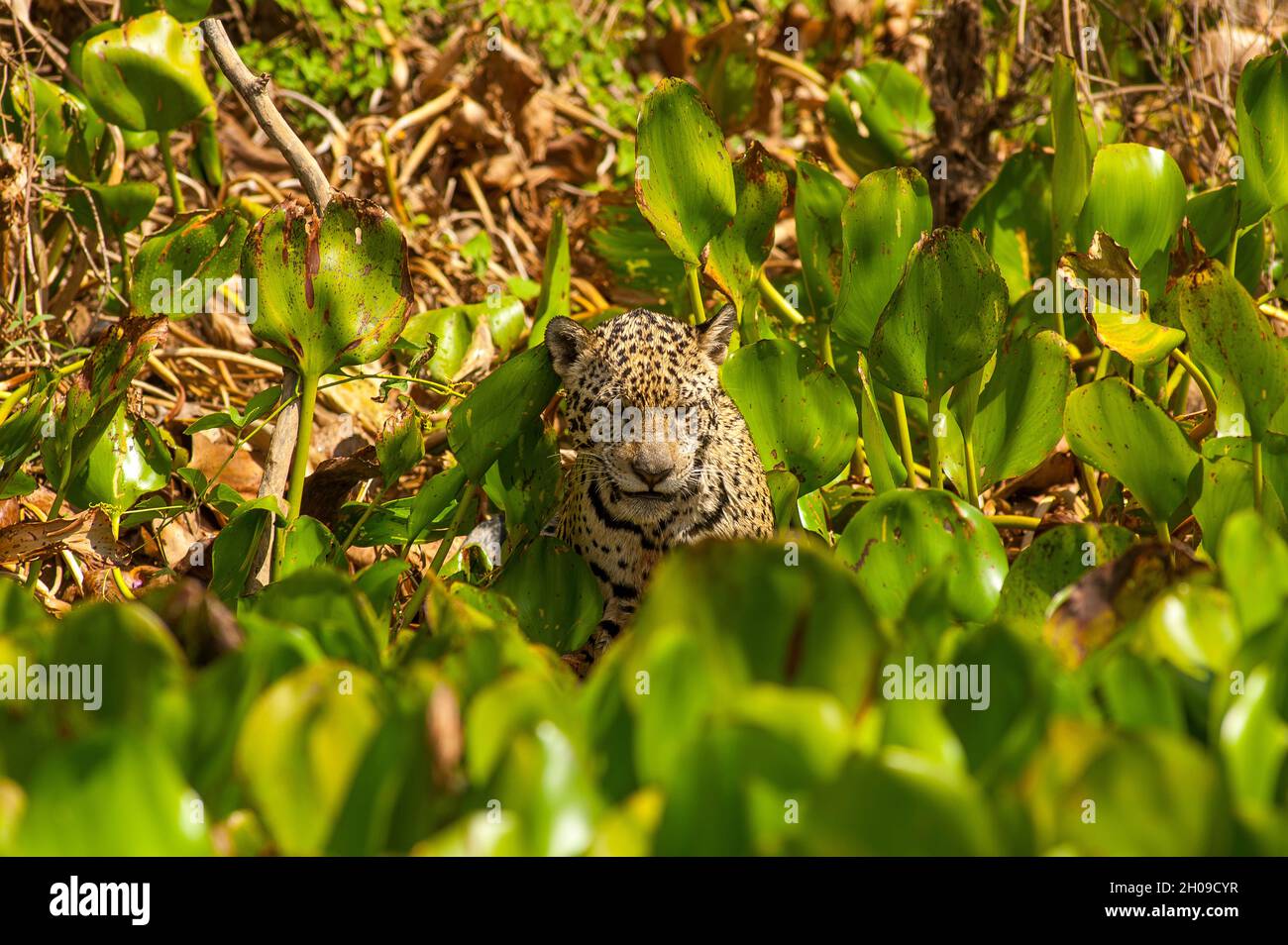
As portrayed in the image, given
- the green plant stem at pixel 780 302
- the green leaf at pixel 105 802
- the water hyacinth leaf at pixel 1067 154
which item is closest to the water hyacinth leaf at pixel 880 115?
the green plant stem at pixel 780 302

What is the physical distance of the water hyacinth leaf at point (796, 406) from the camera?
3863 mm

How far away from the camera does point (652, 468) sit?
3971mm

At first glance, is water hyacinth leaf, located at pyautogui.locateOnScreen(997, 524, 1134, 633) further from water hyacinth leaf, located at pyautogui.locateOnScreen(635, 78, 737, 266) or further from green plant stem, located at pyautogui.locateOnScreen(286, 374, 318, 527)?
green plant stem, located at pyautogui.locateOnScreen(286, 374, 318, 527)

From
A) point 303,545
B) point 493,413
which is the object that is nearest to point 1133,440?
point 493,413

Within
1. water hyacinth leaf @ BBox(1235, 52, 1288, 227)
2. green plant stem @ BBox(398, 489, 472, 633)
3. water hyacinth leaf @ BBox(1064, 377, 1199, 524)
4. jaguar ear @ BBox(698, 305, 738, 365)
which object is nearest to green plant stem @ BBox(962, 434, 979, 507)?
water hyacinth leaf @ BBox(1064, 377, 1199, 524)

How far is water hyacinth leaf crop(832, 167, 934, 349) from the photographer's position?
154 inches

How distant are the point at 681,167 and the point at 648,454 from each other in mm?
835

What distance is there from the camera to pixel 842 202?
14.7 feet

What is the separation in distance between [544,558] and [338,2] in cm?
521

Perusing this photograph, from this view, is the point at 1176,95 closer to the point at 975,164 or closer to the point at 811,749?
the point at 975,164

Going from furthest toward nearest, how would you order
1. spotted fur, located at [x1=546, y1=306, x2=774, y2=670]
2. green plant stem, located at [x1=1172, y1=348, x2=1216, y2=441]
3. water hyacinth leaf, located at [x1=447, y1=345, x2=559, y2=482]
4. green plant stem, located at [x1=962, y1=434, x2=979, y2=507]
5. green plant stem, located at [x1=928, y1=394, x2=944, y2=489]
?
spotted fur, located at [x1=546, y1=306, x2=774, y2=670] → green plant stem, located at [x1=1172, y1=348, x2=1216, y2=441] → green plant stem, located at [x1=962, y1=434, x2=979, y2=507] → green plant stem, located at [x1=928, y1=394, x2=944, y2=489] → water hyacinth leaf, located at [x1=447, y1=345, x2=559, y2=482]

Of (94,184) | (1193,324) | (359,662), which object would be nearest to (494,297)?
(94,184)

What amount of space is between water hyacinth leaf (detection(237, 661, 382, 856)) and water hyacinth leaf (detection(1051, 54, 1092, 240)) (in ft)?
10.1

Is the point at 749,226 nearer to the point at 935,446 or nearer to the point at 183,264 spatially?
the point at 935,446
